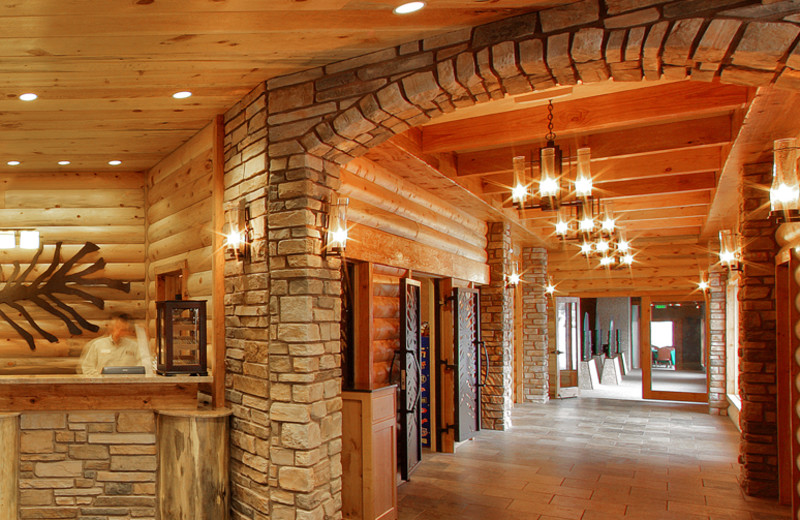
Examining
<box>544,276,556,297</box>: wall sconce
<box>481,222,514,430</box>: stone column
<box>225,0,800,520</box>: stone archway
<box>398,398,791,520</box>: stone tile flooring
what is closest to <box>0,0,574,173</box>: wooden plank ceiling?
<box>225,0,800,520</box>: stone archway

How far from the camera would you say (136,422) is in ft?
15.2

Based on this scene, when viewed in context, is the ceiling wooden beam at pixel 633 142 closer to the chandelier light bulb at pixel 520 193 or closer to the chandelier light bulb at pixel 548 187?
the chandelier light bulb at pixel 520 193

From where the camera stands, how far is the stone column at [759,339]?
553 cm

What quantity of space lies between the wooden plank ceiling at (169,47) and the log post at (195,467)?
2221 millimetres

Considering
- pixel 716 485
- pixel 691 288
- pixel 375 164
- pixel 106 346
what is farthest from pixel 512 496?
pixel 691 288

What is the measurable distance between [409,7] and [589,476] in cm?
510

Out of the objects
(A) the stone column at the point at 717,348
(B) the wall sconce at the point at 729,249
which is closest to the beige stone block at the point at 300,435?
(B) the wall sconce at the point at 729,249

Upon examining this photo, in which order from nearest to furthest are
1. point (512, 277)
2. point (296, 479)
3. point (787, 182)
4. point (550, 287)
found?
point (787, 182) → point (296, 479) → point (512, 277) → point (550, 287)

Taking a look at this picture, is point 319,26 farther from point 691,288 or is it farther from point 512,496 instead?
point 691,288

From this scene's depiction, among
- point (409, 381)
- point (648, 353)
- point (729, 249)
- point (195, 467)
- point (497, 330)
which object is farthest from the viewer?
point (648, 353)

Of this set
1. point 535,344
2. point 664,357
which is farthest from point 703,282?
point 664,357

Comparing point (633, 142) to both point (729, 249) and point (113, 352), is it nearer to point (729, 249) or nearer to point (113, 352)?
point (729, 249)

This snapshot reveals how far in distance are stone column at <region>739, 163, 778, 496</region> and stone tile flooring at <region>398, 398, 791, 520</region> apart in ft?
1.05

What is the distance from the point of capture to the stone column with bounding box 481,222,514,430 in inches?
348
